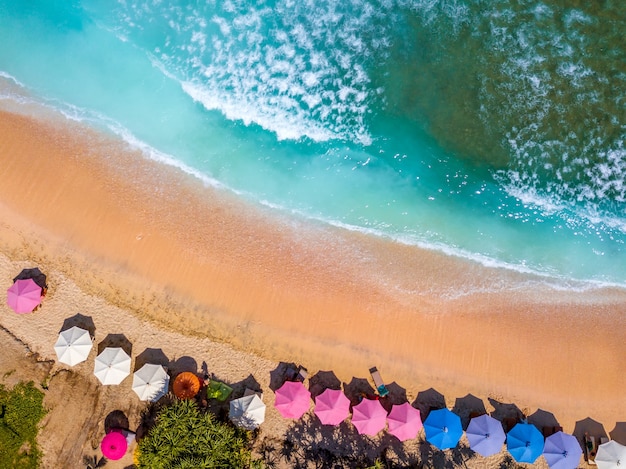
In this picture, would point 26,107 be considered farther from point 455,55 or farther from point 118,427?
point 455,55

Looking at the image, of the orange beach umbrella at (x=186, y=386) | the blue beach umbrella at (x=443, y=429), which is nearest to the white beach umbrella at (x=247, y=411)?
the orange beach umbrella at (x=186, y=386)

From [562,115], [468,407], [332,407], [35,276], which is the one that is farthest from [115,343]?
[562,115]

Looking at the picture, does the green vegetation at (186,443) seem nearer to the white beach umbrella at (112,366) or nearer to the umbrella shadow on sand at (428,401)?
the white beach umbrella at (112,366)

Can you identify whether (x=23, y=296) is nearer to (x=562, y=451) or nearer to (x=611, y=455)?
(x=562, y=451)

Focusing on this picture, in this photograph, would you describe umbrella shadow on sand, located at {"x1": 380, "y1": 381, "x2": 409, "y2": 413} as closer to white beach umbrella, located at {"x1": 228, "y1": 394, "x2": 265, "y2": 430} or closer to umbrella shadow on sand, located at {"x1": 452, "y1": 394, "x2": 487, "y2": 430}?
umbrella shadow on sand, located at {"x1": 452, "y1": 394, "x2": 487, "y2": 430}

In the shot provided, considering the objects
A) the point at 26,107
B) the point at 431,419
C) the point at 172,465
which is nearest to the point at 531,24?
the point at 431,419
